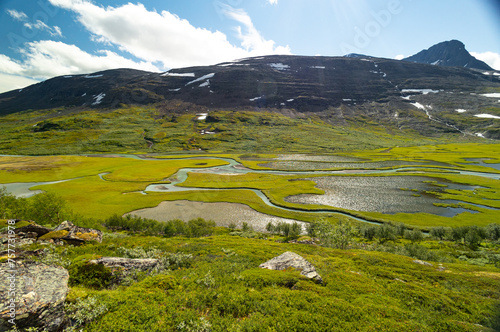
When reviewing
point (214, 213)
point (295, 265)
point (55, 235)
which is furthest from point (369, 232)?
point (55, 235)

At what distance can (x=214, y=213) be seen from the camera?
2589 inches

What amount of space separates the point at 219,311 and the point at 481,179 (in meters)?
143

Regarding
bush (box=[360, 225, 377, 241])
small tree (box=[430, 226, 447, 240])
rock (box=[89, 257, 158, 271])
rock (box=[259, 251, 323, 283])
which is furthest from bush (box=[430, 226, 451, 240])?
Result: rock (box=[89, 257, 158, 271])

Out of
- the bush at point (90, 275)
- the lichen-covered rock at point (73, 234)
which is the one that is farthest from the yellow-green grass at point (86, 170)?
the bush at point (90, 275)

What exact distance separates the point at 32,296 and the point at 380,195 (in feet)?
309

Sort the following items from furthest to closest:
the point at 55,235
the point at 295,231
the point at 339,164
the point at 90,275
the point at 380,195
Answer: the point at 339,164 < the point at 380,195 < the point at 295,231 < the point at 55,235 < the point at 90,275

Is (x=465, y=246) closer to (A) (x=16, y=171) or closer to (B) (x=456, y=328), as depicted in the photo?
(B) (x=456, y=328)

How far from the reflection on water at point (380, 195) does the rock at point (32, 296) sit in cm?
7073

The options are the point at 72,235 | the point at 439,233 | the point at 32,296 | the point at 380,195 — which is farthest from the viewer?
the point at 380,195

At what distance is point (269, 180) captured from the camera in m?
103

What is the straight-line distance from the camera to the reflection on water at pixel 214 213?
60719 mm

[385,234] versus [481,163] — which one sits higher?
[481,163]

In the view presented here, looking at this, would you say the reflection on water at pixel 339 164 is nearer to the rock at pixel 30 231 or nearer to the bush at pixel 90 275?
the rock at pixel 30 231

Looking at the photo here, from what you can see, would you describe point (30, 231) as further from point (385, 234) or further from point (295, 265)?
point (385, 234)
